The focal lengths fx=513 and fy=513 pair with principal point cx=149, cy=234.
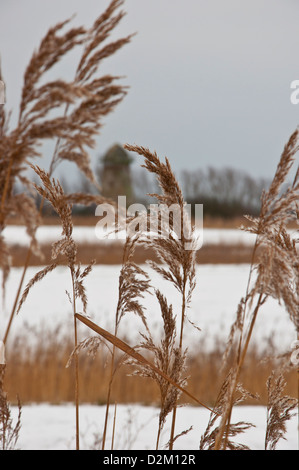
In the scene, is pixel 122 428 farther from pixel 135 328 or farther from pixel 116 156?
pixel 116 156

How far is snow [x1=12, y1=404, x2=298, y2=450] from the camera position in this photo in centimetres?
289

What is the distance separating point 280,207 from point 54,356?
4436 millimetres

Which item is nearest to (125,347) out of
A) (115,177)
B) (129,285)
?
(129,285)

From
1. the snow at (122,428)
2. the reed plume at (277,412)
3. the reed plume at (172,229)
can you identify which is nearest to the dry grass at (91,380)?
the snow at (122,428)

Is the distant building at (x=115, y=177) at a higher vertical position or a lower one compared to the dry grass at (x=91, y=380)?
higher

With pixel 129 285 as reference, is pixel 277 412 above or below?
below

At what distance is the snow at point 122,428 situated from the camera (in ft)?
9.48

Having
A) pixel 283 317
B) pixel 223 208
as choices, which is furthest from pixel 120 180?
pixel 283 317

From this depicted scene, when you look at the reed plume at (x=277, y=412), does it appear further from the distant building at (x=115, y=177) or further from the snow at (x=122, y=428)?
the distant building at (x=115, y=177)

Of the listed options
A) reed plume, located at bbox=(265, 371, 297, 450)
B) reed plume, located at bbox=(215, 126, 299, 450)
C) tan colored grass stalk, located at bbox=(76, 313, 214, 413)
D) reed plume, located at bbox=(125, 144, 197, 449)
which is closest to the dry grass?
reed plume, located at bbox=(265, 371, 297, 450)

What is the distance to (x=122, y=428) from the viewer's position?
3.41 meters

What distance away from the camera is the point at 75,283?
152 cm

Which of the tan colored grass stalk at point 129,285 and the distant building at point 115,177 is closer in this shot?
the tan colored grass stalk at point 129,285
